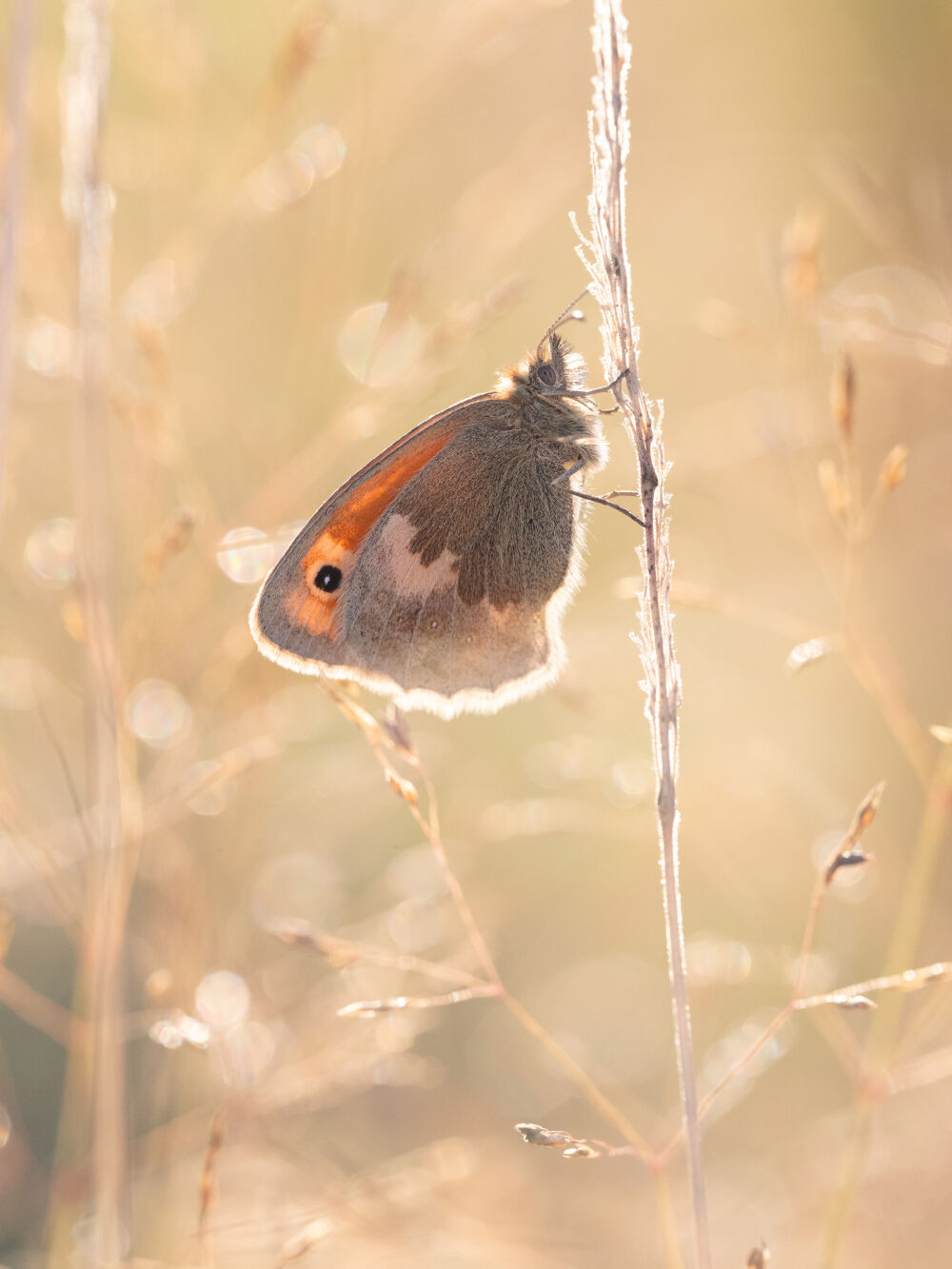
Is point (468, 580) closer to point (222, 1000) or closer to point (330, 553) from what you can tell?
point (330, 553)

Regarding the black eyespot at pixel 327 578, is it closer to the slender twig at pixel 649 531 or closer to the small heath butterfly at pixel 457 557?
the small heath butterfly at pixel 457 557

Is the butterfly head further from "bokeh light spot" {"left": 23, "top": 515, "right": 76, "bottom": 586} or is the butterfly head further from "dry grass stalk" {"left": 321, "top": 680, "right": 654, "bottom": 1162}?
"dry grass stalk" {"left": 321, "top": 680, "right": 654, "bottom": 1162}

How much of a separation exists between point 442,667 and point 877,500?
91cm

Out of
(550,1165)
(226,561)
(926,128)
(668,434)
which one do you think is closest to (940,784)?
(226,561)

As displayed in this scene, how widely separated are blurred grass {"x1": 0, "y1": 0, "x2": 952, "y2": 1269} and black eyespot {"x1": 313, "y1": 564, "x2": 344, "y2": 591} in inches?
7.4

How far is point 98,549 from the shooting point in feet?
4.57

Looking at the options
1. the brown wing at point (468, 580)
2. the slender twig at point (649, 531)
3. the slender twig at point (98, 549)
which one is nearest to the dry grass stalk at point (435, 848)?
the slender twig at point (649, 531)

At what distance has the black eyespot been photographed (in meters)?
1.96

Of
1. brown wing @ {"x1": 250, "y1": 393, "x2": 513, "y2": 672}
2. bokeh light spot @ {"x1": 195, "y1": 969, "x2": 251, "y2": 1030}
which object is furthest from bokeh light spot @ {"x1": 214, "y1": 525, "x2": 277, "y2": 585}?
bokeh light spot @ {"x1": 195, "y1": 969, "x2": 251, "y2": 1030}

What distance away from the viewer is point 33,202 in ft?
6.36

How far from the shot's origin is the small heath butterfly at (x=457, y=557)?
1.92m

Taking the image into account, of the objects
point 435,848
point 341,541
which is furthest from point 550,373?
point 435,848

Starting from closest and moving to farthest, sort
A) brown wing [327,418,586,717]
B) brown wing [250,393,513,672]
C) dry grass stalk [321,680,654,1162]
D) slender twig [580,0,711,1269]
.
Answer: slender twig [580,0,711,1269] → dry grass stalk [321,680,654,1162] → brown wing [250,393,513,672] → brown wing [327,418,586,717]

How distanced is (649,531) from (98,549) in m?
0.75
